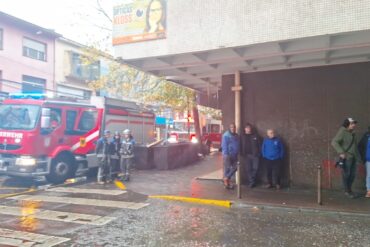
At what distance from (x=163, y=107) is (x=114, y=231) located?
15052 millimetres

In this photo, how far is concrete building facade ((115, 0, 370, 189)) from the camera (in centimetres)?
742

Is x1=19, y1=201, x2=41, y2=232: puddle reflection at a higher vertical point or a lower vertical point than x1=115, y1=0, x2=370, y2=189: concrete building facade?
lower

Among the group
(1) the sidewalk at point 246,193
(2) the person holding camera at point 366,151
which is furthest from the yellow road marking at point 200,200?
(2) the person holding camera at point 366,151

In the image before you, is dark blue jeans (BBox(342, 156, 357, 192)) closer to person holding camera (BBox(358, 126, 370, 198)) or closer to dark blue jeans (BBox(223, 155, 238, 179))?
person holding camera (BBox(358, 126, 370, 198))

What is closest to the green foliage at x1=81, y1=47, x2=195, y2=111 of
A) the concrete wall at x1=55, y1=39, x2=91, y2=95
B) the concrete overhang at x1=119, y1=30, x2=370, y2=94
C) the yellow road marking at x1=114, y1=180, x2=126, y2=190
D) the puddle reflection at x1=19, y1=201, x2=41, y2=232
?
the concrete overhang at x1=119, y1=30, x2=370, y2=94

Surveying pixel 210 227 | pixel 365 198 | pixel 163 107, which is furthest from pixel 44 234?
pixel 163 107

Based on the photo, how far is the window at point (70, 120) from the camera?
1265 cm

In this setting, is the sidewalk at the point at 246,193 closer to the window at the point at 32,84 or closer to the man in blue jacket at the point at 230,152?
the man in blue jacket at the point at 230,152

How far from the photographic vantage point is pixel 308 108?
10.2m

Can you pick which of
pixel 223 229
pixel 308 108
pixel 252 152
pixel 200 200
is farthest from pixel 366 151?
pixel 223 229

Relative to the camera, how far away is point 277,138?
33.3ft

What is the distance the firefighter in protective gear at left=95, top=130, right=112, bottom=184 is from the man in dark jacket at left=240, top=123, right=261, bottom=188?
4382mm

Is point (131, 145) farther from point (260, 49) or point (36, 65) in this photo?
point (36, 65)

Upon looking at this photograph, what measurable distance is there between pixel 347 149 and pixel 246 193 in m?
2.73
